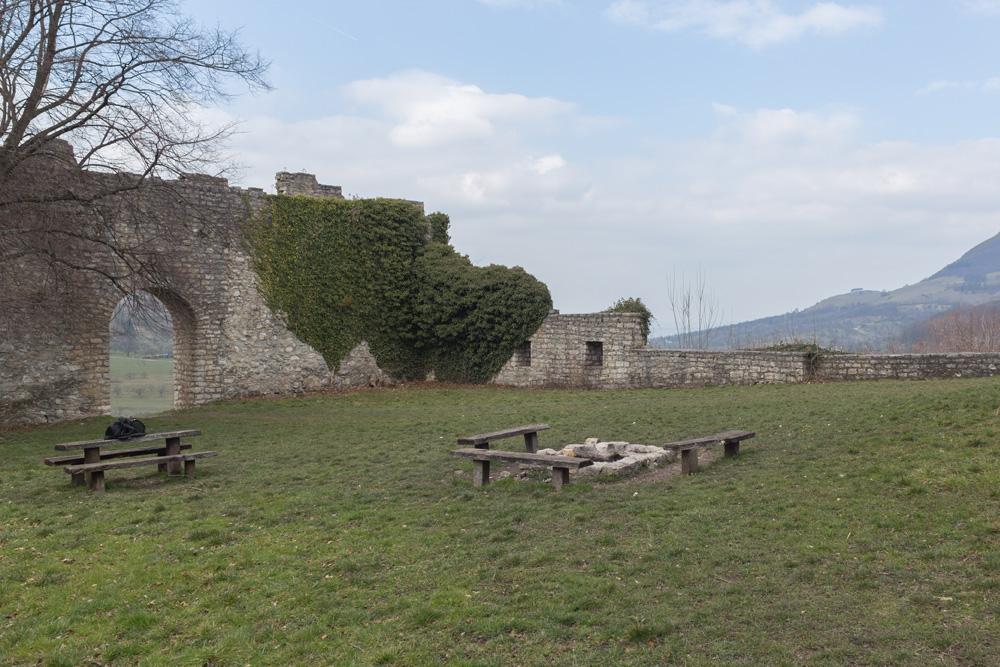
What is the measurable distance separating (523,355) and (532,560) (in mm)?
15731

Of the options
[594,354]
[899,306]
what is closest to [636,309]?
[594,354]

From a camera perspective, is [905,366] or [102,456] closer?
[102,456]

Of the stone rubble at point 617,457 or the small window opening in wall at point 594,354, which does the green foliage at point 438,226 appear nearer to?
the small window opening in wall at point 594,354

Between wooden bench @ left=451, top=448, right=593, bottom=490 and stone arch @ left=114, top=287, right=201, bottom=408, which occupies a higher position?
stone arch @ left=114, top=287, right=201, bottom=408

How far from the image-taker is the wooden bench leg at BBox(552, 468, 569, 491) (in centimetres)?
789

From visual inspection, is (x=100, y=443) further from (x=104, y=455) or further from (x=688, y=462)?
(x=688, y=462)

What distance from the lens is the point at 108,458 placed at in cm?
1024

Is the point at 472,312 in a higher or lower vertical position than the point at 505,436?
higher

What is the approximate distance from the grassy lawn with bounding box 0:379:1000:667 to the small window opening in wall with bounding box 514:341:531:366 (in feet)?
36.6

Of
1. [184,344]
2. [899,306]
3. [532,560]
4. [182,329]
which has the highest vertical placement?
[899,306]

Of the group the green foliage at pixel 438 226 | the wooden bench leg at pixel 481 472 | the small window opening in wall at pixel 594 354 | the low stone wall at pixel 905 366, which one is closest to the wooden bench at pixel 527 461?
the wooden bench leg at pixel 481 472

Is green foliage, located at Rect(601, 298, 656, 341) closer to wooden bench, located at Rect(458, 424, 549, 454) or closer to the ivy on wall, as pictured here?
the ivy on wall

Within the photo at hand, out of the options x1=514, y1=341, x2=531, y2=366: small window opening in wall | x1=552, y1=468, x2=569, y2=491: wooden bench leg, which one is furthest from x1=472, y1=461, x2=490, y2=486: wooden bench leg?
x1=514, y1=341, x2=531, y2=366: small window opening in wall

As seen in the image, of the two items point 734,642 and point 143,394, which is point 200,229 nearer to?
point 734,642
